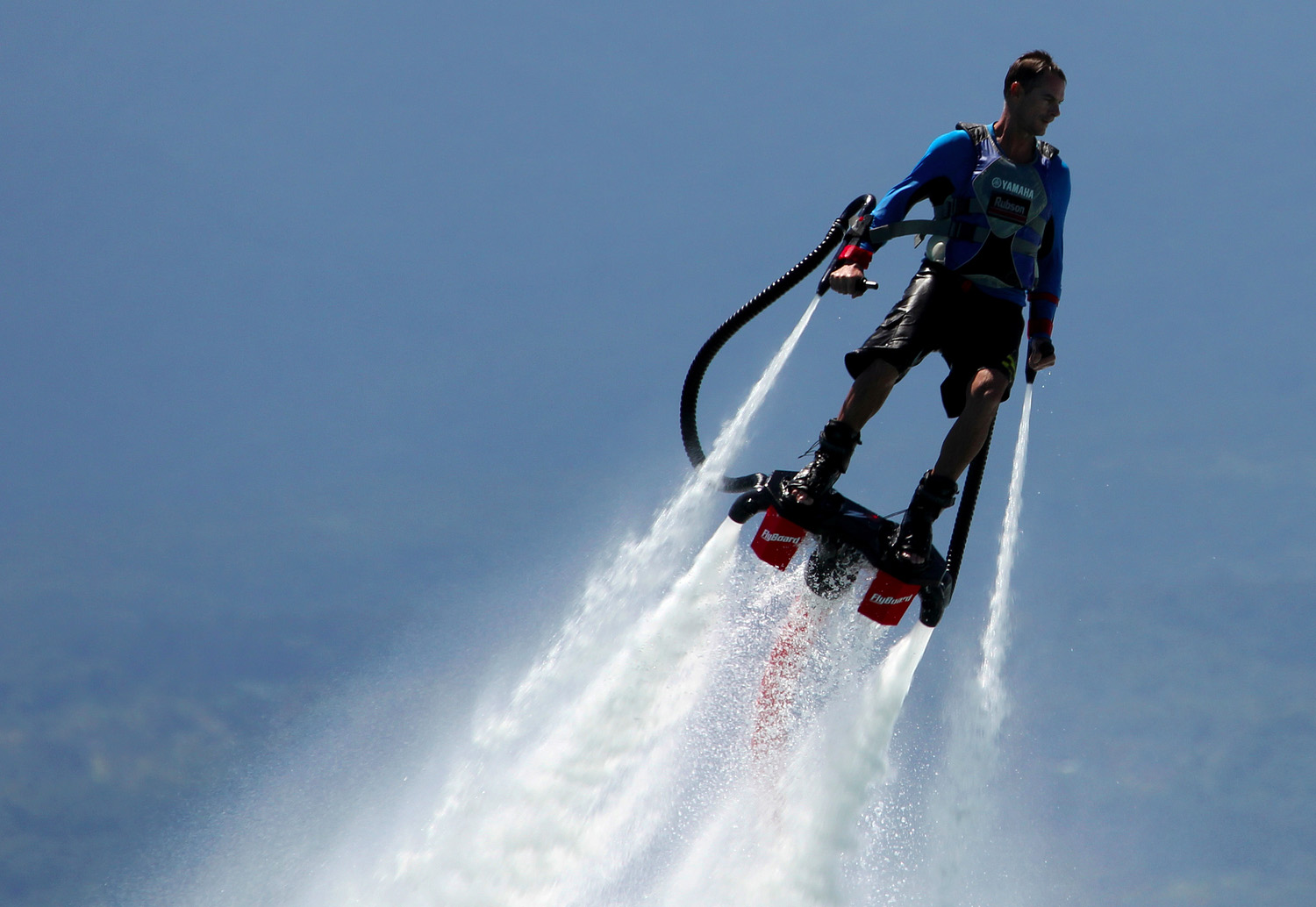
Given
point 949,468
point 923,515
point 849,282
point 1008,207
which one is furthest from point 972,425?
point 1008,207

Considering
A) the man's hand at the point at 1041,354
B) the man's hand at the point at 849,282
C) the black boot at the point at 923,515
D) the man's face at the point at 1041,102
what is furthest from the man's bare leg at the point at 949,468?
the man's face at the point at 1041,102

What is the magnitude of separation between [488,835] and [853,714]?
279 centimetres

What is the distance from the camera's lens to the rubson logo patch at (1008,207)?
7.57m

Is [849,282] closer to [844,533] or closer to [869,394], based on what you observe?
[869,394]

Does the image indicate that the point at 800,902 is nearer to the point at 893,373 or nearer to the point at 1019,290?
the point at 893,373

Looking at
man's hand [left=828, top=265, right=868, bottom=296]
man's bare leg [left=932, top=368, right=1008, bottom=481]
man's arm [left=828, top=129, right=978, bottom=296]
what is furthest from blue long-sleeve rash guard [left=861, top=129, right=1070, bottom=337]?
man's bare leg [left=932, top=368, right=1008, bottom=481]

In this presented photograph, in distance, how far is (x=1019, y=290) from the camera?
7770mm

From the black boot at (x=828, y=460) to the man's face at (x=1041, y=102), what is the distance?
2.16m

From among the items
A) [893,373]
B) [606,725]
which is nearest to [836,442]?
[893,373]

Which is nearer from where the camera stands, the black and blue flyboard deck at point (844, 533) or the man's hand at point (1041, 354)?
the black and blue flyboard deck at point (844, 533)

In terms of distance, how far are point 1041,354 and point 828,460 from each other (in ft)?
5.31

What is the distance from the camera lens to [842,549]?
7812 mm

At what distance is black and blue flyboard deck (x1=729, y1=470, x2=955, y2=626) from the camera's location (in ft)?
25.0

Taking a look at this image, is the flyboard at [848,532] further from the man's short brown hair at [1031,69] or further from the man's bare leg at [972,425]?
the man's short brown hair at [1031,69]
